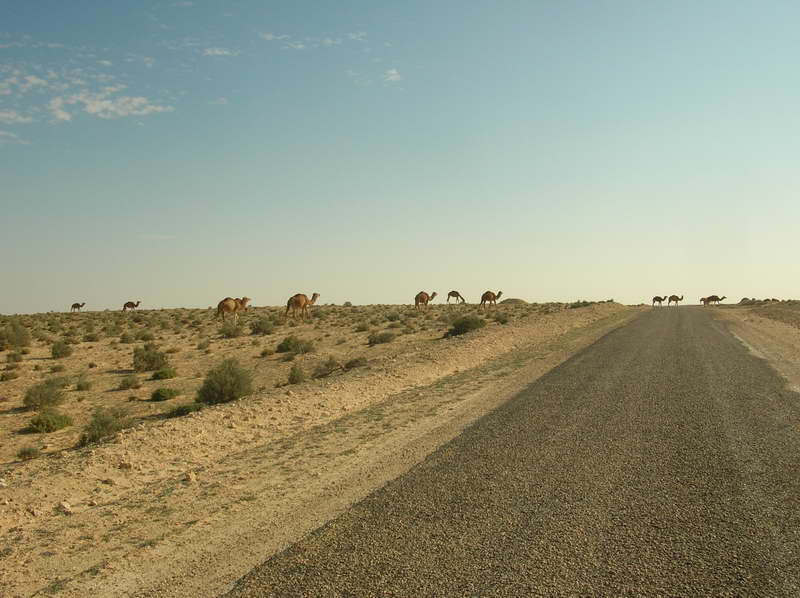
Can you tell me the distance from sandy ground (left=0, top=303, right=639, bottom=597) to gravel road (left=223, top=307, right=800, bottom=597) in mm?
682

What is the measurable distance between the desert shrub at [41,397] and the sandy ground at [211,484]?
59 centimetres

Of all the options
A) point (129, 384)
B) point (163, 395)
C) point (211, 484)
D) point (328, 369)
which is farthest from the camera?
point (328, 369)

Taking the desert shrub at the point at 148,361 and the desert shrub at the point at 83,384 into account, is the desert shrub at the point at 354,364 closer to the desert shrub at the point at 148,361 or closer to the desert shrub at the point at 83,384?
the desert shrub at the point at 148,361

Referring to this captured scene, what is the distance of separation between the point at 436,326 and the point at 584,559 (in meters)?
37.4

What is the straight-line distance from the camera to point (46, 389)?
17109 mm

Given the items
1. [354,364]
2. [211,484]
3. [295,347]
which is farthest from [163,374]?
[211,484]

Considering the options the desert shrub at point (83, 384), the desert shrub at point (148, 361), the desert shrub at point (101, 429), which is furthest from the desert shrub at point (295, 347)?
the desert shrub at point (101, 429)

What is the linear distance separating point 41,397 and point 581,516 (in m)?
16.3

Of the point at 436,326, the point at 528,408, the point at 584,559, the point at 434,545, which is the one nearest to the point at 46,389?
the point at 528,408

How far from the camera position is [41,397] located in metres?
16.8

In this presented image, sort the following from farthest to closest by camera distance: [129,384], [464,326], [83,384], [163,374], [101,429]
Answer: [464,326], [163,374], [129,384], [83,384], [101,429]

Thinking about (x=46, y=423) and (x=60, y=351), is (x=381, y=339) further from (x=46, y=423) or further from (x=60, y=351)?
(x=46, y=423)

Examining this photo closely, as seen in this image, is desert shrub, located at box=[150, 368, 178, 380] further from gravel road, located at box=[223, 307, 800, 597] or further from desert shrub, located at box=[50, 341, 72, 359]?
gravel road, located at box=[223, 307, 800, 597]

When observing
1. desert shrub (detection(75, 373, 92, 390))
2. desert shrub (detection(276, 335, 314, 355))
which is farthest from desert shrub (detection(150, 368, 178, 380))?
desert shrub (detection(276, 335, 314, 355))
